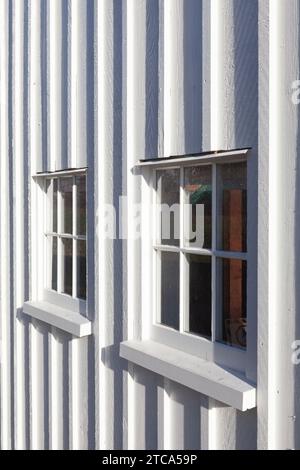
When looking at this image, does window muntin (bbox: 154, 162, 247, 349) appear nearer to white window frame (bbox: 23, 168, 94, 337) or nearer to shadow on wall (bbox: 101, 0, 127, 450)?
shadow on wall (bbox: 101, 0, 127, 450)

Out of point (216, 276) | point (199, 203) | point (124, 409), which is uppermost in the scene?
point (199, 203)

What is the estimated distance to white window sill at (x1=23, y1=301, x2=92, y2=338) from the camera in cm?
307

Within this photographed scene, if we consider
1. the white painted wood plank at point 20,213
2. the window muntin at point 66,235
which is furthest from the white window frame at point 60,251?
the white painted wood plank at point 20,213

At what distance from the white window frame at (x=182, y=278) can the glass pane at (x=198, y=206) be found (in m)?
0.04

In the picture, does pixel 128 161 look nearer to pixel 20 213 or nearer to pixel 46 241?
pixel 46 241

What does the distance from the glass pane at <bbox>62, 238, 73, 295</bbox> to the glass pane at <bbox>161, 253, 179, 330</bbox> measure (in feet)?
3.81

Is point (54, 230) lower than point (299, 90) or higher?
lower

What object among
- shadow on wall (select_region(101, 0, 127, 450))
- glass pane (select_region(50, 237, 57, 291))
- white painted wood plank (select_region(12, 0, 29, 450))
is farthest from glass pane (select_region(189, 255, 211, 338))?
white painted wood plank (select_region(12, 0, 29, 450))

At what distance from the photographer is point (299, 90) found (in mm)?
1847

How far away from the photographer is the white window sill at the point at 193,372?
6.55ft

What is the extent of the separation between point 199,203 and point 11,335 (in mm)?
2868
